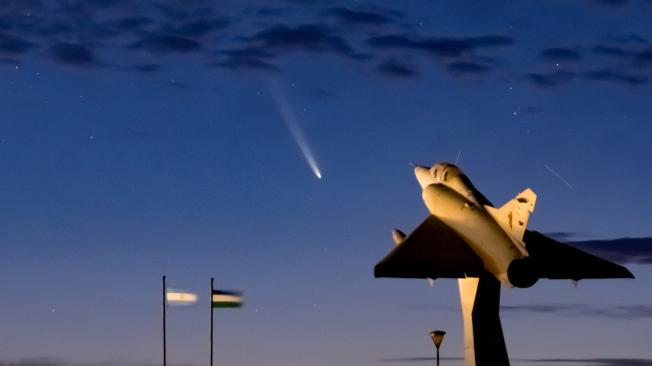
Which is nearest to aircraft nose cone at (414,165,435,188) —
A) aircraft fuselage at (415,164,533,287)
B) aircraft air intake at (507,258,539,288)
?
aircraft fuselage at (415,164,533,287)

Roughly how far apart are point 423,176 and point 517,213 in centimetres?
1242

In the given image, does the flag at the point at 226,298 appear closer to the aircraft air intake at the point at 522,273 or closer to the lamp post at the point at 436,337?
the lamp post at the point at 436,337

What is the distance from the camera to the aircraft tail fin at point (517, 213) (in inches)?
2584

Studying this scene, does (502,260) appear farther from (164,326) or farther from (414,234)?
(164,326)

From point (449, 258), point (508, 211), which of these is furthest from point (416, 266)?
point (508, 211)

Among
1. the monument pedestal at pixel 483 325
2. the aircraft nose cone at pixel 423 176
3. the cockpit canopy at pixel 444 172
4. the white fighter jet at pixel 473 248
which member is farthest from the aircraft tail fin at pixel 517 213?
the aircraft nose cone at pixel 423 176

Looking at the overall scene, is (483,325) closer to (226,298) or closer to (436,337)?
(436,337)

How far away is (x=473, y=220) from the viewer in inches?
2822

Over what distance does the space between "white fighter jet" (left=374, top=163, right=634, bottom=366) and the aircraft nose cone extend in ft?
5.44

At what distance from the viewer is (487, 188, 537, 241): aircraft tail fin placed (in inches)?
2584

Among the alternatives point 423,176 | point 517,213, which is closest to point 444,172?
point 423,176

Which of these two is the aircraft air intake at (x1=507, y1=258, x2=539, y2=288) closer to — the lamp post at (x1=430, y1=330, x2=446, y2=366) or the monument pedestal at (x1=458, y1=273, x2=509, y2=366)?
the monument pedestal at (x1=458, y1=273, x2=509, y2=366)

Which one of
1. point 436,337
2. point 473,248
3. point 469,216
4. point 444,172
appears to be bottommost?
point 436,337

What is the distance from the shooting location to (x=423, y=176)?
7862cm
